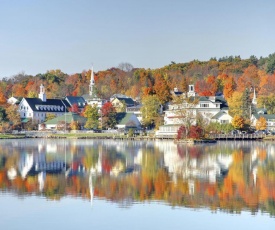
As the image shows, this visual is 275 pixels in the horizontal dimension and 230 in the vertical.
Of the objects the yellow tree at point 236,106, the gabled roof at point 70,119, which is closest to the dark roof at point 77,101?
the gabled roof at point 70,119

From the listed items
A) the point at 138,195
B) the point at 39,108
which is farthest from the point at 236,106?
the point at 138,195

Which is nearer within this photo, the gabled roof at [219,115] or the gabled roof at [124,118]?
the gabled roof at [219,115]

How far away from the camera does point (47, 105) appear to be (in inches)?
3760

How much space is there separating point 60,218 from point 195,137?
4129 cm

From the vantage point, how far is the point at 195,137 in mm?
57500

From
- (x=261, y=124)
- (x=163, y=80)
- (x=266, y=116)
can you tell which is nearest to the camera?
(x=261, y=124)

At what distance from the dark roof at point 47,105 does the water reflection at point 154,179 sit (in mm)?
56837

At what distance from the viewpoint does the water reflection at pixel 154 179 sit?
1991 cm

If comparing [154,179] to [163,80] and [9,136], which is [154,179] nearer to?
[9,136]

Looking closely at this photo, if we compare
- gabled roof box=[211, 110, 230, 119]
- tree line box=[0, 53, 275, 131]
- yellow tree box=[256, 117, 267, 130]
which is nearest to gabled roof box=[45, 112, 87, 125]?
tree line box=[0, 53, 275, 131]

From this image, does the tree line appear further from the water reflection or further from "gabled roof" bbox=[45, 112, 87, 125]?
the water reflection

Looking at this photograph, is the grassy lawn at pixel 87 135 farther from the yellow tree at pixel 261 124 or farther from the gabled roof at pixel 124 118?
the yellow tree at pixel 261 124

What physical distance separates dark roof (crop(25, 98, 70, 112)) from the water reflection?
56837 mm

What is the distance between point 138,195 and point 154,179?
4.40m
